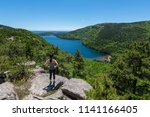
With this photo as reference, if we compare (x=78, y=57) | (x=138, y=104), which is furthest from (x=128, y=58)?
(x=78, y=57)

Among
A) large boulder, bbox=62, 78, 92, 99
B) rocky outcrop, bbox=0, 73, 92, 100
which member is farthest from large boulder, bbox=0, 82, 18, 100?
large boulder, bbox=62, 78, 92, 99

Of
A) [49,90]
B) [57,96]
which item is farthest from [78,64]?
[57,96]

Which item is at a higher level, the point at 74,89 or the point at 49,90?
the point at 74,89

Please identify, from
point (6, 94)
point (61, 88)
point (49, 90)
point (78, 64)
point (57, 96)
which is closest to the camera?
point (6, 94)

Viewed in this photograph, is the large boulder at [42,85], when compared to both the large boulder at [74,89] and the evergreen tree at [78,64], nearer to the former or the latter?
the large boulder at [74,89]

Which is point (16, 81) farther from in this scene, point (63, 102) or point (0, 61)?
point (63, 102)

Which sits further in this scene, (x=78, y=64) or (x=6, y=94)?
(x=78, y=64)

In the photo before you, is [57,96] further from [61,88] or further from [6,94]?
[6,94]

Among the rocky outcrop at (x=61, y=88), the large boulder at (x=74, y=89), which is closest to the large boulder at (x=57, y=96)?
the rocky outcrop at (x=61, y=88)

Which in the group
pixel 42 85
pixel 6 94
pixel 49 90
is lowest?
pixel 49 90
